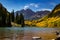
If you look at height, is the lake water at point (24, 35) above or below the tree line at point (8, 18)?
below

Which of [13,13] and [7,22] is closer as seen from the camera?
[7,22]

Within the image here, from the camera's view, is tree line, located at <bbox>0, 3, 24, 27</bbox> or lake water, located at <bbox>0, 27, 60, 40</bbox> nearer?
lake water, located at <bbox>0, 27, 60, 40</bbox>

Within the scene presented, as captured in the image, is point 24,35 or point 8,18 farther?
point 8,18

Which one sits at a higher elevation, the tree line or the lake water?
the tree line

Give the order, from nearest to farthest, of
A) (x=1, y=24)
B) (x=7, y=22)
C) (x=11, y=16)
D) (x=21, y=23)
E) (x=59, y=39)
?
(x=59, y=39) → (x=1, y=24) → (x=7, y=22) → (x=11, y=16) → (x=21, y=23)

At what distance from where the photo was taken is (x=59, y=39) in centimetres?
1552

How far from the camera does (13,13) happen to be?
382 feet

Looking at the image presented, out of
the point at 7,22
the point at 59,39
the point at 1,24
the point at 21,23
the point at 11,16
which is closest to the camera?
the point at 59,39

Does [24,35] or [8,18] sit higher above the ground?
[8,18]

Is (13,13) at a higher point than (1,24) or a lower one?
higher

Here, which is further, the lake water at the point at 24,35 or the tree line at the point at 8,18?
the tree line at the point at 8,18

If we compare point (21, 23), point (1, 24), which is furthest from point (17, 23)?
point (1, 24)

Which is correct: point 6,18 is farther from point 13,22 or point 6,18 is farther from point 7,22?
point 13,22

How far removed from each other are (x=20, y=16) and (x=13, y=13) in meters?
5.63
